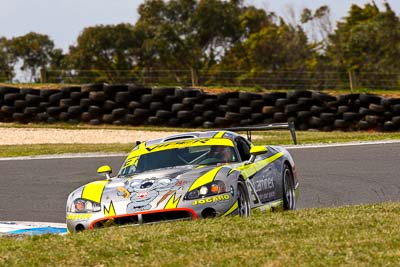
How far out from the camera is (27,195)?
1453 cm

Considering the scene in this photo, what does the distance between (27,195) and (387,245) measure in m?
7.95

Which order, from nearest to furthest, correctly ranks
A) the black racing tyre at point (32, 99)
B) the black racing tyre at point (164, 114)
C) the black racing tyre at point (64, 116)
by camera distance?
the black racing tyre at point (164, 114) → the black racing tyre at point (64, 116) → the black racing tyre at point (32, 99)

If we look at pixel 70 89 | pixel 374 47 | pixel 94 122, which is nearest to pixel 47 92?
pixel 70 89

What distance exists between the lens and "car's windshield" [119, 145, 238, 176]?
442 inches

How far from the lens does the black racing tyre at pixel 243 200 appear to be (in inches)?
399

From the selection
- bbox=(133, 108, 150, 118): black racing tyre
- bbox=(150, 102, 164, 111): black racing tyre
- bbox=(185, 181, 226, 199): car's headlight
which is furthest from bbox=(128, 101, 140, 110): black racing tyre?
bbox=(185, 181, 226, 199): car's headlight

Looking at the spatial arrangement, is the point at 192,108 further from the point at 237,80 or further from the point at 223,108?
the point at 237,80

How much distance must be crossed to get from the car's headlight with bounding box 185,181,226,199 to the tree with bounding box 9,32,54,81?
53.7 metres

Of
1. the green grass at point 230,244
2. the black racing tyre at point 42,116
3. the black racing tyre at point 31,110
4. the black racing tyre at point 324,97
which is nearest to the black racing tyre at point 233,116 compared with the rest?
the black racing tyre at point 324,97

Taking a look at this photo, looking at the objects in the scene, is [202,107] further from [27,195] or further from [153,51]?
[153,51]

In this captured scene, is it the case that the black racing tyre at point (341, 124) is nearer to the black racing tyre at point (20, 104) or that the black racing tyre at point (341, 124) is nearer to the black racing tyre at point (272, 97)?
the black racing tyre at point (272, 97)

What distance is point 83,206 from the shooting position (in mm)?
10203

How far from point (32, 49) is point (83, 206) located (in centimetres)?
5444

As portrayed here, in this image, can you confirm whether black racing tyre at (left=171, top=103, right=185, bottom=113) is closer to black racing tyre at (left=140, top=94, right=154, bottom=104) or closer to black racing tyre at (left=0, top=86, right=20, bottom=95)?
Answer: black racing tyre at (left=140, top=94, right=154, bottom=104)
